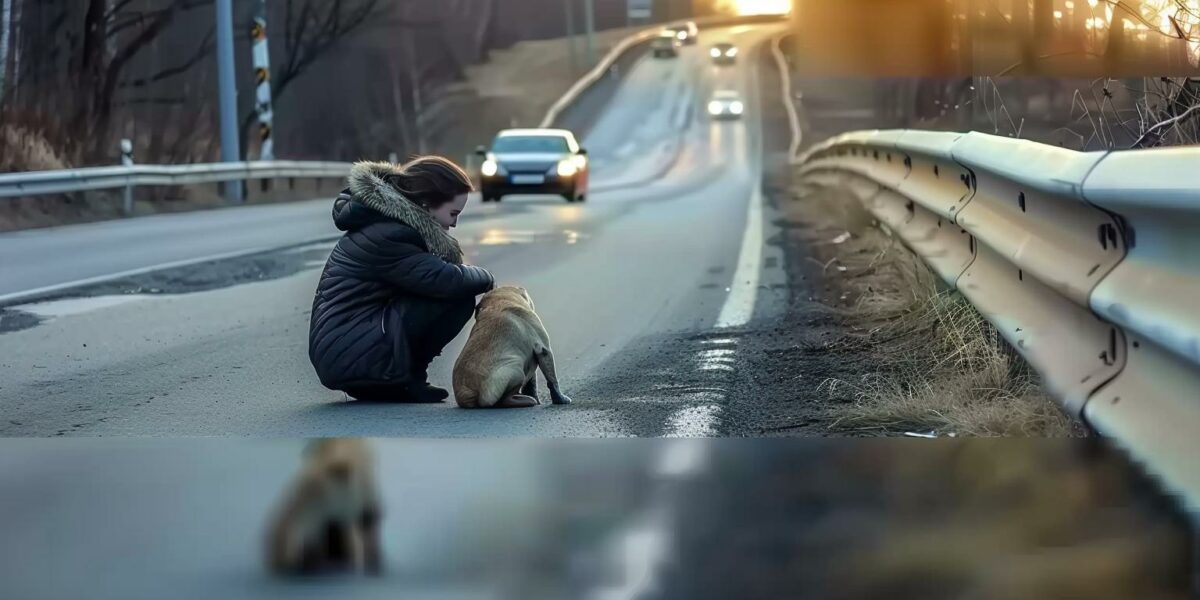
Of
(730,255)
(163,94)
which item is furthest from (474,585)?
(163,94)

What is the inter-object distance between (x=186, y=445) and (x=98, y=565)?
165 centimetres

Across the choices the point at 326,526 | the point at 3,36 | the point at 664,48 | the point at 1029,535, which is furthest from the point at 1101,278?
the point at 664,48

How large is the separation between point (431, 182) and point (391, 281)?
42cm

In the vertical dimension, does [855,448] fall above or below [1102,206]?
below

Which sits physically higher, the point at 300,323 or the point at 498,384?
the point at 498,384

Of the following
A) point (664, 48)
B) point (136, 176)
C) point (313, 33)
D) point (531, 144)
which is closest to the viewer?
point (136, 176)

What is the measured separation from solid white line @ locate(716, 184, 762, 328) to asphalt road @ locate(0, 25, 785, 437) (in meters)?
0.03

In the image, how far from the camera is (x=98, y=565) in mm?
4348

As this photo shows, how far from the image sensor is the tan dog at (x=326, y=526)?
4.23m

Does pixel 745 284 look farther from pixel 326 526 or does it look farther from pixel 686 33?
pixel 686 33

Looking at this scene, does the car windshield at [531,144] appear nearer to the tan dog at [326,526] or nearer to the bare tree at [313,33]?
the bare tree at [313,33]

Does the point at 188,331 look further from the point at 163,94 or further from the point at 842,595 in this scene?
the point at 163,94

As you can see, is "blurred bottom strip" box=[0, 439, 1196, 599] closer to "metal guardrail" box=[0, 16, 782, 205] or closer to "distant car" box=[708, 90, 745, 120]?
"metal guardrail" box=[0, 16, 782, 205]

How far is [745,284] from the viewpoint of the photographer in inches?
462
